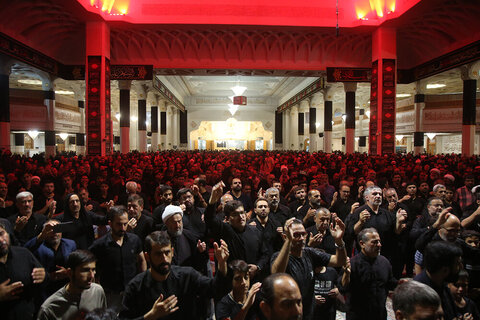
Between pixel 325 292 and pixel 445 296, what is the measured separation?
0.85 m

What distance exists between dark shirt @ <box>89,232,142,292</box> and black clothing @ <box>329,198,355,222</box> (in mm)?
3067

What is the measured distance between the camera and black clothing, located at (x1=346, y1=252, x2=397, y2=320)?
2.71m

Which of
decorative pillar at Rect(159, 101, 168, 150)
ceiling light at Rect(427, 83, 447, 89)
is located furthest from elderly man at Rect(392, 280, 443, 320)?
decorative pillar at Rect(159, 101, 168, 150)

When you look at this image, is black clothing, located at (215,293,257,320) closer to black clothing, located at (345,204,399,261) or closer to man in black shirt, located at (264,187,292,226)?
man in black shirt, located at (264,187,292,226)

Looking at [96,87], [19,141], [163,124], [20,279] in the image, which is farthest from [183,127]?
[20,279]

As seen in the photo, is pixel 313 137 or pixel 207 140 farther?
pixel 207 140

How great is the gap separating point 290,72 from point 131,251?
14326 mm

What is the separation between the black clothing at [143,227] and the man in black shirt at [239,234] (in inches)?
37.4

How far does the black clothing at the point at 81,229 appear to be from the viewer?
362 centimetres

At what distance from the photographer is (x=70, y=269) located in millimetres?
2256

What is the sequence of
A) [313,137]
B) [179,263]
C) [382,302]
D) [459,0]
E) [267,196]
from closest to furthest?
[382,302]
[179,263]
[267,196]
[459,0]
[313,137]

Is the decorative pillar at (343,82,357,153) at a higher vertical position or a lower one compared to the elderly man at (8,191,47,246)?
higher

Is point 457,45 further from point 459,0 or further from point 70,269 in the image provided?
point 70,269

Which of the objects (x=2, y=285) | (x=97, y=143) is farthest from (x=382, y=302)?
(x=97, y=143)
